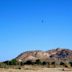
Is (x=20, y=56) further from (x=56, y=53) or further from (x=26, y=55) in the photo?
(x=56, y=53)

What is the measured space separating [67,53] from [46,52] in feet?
52.9

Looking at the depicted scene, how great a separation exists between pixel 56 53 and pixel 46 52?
23.2 ft

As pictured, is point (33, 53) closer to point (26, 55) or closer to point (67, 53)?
point (26, 55)

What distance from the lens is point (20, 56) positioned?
573 feet

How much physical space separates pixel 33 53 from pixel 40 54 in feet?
17.4

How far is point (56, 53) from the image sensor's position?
586ft

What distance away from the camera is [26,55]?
17338cm

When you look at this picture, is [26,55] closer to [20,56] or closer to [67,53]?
[20,56]

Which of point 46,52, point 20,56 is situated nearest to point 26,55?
point 20,56

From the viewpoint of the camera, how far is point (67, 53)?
17138 centimetres

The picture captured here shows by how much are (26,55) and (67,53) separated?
→ 2324 cm

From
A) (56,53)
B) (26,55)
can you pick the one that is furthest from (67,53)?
(26,55)

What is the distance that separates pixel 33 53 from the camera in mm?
175375

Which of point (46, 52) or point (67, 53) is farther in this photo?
point (46, 52)
